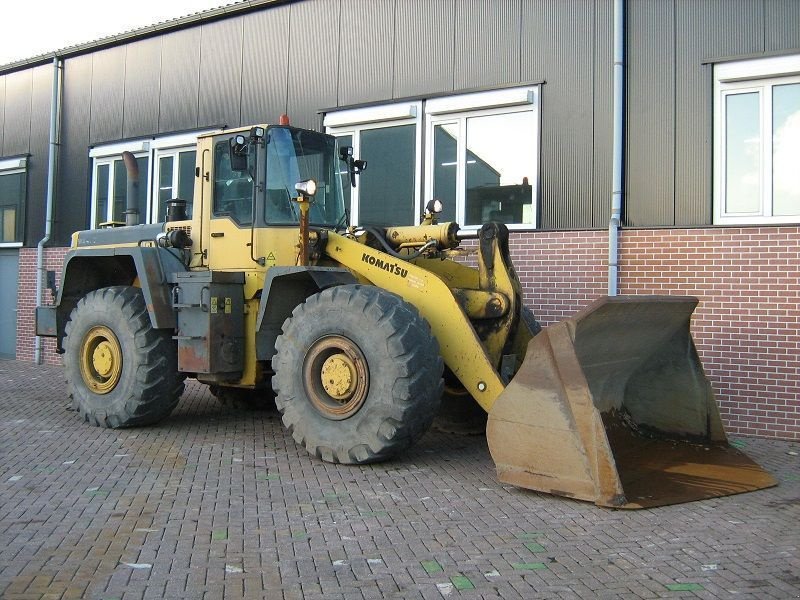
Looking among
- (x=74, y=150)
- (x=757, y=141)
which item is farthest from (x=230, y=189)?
(x=74, y=150)

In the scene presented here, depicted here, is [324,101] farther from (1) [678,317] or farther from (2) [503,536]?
(2) [503,536]

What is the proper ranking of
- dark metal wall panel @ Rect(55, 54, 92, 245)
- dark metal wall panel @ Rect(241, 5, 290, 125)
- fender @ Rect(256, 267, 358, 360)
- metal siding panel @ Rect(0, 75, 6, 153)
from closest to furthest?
fender @ Rect(256, 267, 358, 360), dark metal wall panel @ Rect(241, 5, 290, 125), dark metal wall panel @ Rect(55, 54, 92, 245), metal siding panel @ Rect(0, 75, 6, 153)

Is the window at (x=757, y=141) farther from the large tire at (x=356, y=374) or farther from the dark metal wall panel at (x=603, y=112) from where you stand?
the large tire at (x=356, y=374)

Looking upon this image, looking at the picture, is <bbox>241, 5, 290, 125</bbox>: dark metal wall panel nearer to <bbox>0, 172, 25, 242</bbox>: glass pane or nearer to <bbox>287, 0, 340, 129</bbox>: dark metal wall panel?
<bbox>287, 0, 340, 129</bbox>: dark metal wall panel

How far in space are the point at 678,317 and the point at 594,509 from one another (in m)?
2.11

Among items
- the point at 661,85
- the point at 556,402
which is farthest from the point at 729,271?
the point at 556,402

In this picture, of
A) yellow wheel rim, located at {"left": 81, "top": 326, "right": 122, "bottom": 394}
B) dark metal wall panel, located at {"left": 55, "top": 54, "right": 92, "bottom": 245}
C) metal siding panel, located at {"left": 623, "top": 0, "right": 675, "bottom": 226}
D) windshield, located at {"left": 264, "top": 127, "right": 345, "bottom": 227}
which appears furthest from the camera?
dark metal wall panel, located at {"left": 55, "top": 54, "right": 92, "bottom": 245}

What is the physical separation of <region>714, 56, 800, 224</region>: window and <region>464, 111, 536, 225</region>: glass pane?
7.54ft

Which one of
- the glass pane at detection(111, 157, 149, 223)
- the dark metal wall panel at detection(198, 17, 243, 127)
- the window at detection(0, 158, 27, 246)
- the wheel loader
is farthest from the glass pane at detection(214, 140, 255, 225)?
the window at detection(0, 158, 27, 246)

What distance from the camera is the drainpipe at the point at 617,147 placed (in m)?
8.96

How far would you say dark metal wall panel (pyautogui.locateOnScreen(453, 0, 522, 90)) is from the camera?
10039mm

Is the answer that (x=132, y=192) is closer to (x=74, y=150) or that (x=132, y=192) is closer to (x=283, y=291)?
(x=283, y=291)

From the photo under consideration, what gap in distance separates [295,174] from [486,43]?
4.06 m

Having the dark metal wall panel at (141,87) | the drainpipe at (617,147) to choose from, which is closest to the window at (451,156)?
the drainpipe at (617,147)
